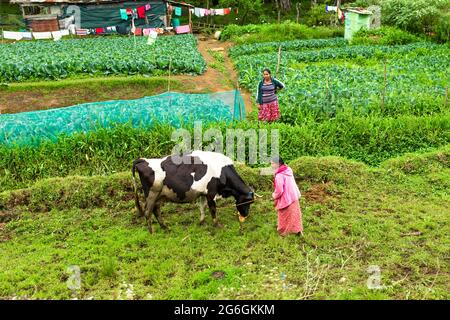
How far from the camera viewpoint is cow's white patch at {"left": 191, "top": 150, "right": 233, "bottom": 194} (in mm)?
7922

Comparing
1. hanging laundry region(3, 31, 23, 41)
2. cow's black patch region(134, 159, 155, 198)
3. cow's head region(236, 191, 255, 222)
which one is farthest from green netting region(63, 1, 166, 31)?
cow's head region(236, 191, 255, 222)

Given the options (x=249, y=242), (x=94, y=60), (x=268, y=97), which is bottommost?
(x=249, y=242)

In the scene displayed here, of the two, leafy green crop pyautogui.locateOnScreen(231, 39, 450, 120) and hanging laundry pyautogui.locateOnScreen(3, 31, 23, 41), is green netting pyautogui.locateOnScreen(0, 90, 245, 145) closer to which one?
leafy green crop pyautogui.locateOnScreen(231, 39, 450, 120)

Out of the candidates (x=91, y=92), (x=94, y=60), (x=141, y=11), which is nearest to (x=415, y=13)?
(x=141, y=11)

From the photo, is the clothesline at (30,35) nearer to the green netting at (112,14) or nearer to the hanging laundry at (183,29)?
Result: the green netting at (112,14)

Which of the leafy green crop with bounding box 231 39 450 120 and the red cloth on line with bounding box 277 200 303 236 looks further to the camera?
the leafy green crop with bounding box 231 39 450 120

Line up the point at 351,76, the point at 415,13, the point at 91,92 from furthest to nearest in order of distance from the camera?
1. the point at 415,13
2. the point at 91,92
3. the point at 351,76

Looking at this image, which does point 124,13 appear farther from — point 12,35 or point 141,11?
point 12,35

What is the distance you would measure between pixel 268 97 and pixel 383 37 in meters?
16.3

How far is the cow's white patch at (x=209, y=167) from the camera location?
7.92 metres

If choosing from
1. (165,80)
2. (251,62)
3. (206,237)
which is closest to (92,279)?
(206,237)

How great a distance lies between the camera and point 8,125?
1095 centimetres

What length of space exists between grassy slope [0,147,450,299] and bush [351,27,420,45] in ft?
53.9

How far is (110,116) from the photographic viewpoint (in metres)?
11.4
